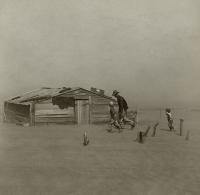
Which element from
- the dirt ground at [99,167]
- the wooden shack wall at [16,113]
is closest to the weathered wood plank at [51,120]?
the wooden shack wall at [16,113]

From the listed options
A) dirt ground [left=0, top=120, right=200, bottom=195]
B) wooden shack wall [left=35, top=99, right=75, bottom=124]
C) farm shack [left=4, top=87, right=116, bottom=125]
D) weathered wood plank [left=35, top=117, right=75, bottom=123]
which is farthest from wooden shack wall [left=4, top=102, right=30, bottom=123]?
dirt ground [left=0, top=120, right=200, bottom=195]

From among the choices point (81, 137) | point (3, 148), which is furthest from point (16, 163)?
point (81, 137)

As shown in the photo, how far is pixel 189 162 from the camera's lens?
502 inches

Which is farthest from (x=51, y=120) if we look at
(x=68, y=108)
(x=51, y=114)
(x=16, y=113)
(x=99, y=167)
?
(x=99, y=167)

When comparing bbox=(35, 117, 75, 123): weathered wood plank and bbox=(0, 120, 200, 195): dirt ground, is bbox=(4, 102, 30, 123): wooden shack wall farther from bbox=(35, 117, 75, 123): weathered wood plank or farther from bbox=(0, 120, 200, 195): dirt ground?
bbox=(0, 120, 200, 195): dirt ground

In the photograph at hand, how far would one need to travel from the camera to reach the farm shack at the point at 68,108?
90.8ft

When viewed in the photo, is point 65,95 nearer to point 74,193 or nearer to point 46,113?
point 46,113

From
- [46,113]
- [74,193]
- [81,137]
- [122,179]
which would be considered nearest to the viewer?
[74,193]

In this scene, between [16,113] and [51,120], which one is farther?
[16,113]

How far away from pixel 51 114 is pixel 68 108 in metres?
1.45

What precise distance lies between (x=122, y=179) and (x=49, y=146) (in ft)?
22.3

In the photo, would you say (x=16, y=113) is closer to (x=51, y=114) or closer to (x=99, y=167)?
(x=51, y=114)

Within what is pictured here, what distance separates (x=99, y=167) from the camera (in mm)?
11898

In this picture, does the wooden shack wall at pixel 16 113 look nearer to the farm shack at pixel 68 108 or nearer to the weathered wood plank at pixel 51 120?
the farm shack at pixel 68 108
